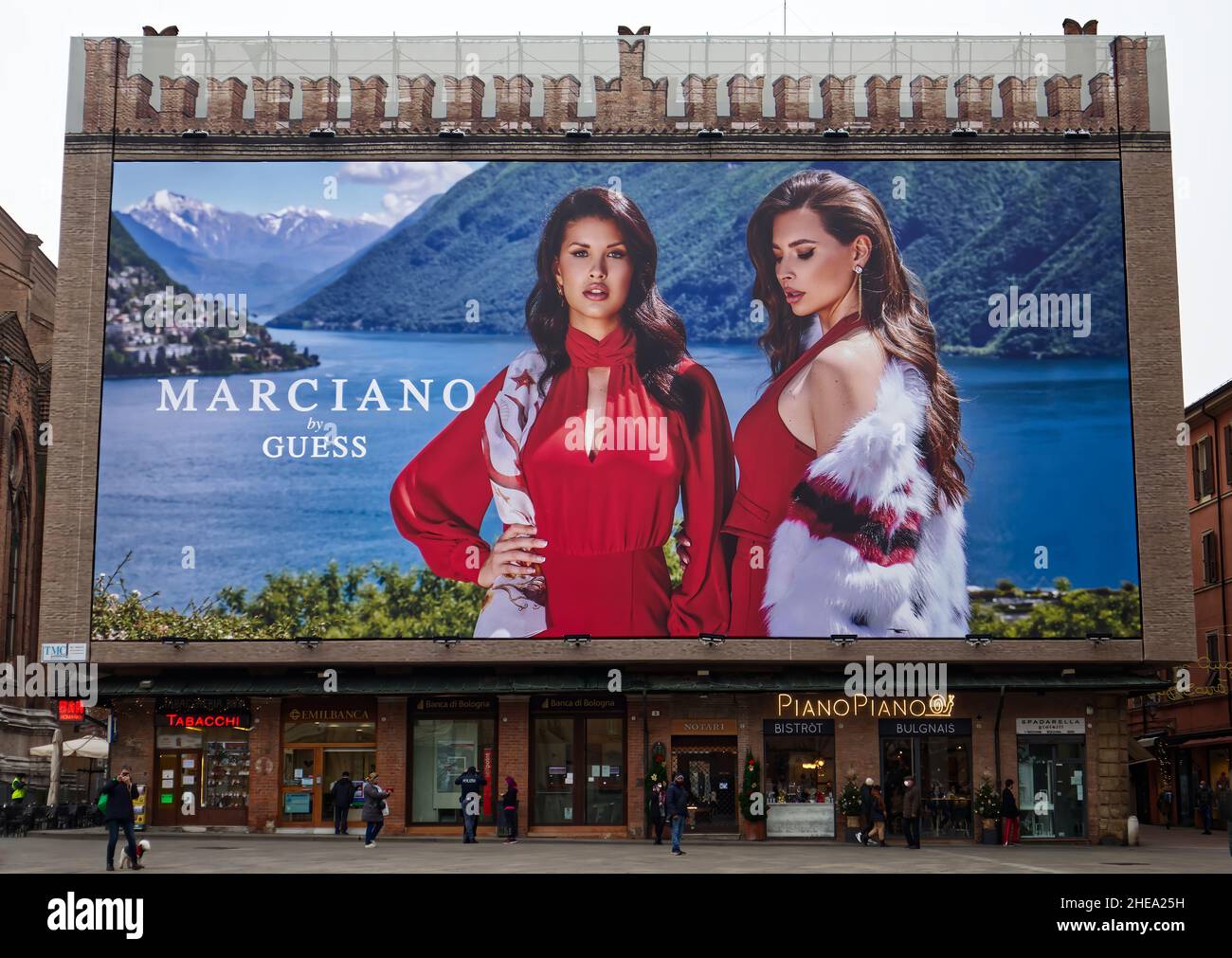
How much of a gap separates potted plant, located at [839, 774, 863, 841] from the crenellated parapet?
1827 cm

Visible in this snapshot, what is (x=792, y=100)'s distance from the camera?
145ft

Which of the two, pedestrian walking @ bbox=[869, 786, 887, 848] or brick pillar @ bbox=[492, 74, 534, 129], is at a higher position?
brick pillar @ bbox=[492, 74, 534, 129]

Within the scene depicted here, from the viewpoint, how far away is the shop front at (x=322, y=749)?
43438 millimetres

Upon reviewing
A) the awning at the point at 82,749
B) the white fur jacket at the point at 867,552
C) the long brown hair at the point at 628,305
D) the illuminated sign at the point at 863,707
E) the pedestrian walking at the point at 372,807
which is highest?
the long brown hair at the point at 628,305

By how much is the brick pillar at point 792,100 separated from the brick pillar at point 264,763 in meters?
21.9

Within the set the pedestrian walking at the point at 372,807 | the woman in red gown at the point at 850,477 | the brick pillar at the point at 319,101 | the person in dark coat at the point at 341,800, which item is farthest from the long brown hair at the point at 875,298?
the person in dark coat at the point at 341,800

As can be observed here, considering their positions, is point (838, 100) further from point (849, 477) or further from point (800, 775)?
point (800, 775)

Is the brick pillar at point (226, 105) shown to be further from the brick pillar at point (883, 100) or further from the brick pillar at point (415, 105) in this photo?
the brick pillar at point (883, 100)

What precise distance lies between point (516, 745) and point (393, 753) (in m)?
3.44

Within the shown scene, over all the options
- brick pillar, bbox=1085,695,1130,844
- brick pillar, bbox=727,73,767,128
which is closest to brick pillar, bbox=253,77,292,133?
brick pillar, bbox=727,73,767,128

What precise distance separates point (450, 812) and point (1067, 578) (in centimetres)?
1814

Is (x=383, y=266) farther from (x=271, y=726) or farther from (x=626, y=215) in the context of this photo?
(x=271, y=726)

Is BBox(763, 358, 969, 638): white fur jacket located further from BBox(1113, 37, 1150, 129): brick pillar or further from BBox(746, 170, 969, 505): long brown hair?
BBox(1113, 37, 1150, 129): brick pillar

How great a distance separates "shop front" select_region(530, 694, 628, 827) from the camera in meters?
42.9
